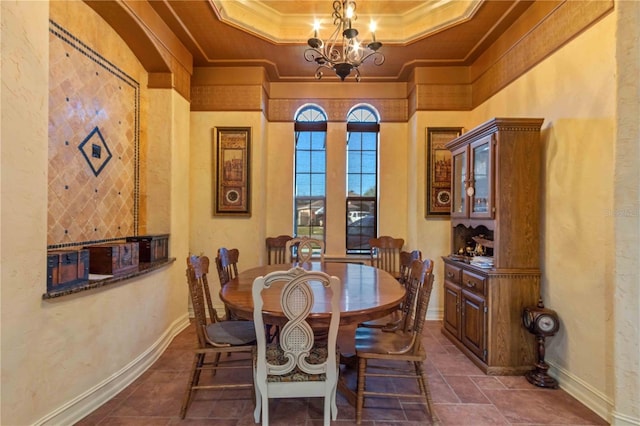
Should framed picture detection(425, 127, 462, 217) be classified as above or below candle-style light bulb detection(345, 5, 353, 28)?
below

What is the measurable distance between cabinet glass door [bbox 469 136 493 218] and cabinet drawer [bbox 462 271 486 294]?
56 cm

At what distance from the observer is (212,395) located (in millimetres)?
2246

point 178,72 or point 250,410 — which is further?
point 178,72

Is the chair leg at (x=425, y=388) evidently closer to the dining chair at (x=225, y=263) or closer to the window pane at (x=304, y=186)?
the dining chair at (x=225, y=263)

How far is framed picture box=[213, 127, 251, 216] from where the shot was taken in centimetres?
385

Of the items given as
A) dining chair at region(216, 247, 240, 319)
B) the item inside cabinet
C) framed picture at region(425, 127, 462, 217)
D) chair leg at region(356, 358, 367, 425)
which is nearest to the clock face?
the item inside cabinet

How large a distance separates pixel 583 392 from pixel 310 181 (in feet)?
11.6

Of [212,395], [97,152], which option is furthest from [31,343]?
[97,152]

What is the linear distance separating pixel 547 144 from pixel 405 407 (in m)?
2.38

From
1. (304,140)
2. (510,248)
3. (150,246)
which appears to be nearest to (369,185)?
(304,140)

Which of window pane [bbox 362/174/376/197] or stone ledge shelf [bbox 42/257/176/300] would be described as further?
window pane [bbox 362/174/376/197]

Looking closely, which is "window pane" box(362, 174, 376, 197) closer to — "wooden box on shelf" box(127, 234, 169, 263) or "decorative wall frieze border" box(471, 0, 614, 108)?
"decorative wall frieze border" box(471, 0, 614, 108)

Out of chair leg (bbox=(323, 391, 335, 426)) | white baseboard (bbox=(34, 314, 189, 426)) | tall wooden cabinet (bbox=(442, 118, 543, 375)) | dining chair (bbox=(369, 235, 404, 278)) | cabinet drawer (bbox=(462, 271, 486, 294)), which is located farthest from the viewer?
dining chair (bbox=(369, 235, 404, 278))

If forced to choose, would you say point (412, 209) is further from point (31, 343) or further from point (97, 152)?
point (31, 343)
